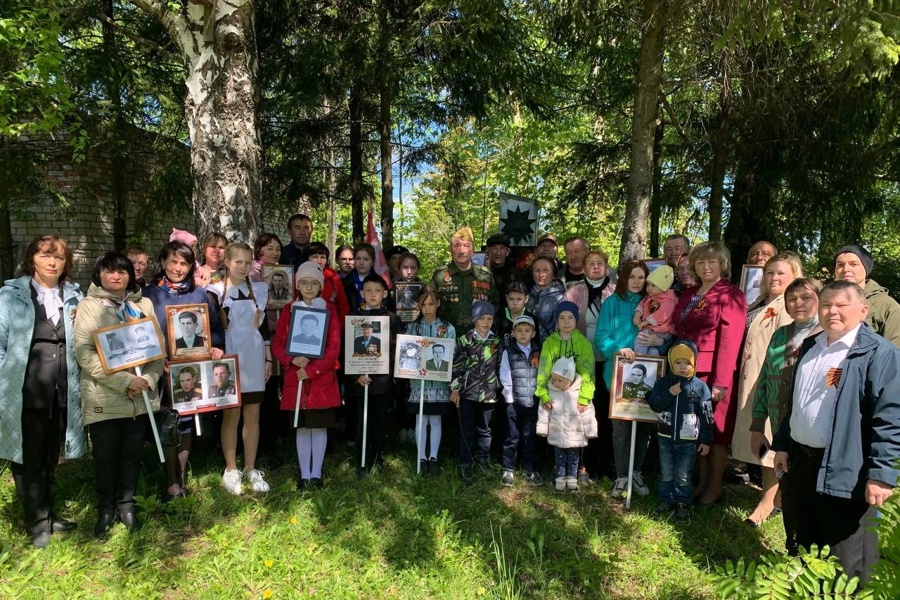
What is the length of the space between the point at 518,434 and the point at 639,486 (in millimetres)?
1212

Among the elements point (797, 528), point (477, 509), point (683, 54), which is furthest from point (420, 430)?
point (683, 54)

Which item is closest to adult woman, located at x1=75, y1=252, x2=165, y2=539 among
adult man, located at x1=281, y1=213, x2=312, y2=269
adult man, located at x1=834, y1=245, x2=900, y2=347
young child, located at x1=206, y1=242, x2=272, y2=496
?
young child, located at x1=206, y1=242, x2=272, y2=496

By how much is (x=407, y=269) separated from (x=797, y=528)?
412cm

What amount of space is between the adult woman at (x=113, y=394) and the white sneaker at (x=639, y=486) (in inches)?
168

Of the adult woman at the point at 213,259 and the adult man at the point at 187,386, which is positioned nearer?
the adult man at the point at 187,386

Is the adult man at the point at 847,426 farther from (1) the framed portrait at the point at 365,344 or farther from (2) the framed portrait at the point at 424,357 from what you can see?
(1) the framed portrait at the point at 365,344

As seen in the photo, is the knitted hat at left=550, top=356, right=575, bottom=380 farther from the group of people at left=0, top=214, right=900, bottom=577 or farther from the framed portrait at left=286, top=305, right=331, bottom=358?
the framed portrait at left=286, top=305, right=331, bottom=358

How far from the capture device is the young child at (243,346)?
492 cm

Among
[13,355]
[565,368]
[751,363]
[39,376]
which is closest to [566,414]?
[565,368]

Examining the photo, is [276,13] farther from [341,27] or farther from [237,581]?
[237,581]

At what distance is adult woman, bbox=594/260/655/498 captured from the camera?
201 inches

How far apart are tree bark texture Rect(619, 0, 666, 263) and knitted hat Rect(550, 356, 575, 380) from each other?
2061mm

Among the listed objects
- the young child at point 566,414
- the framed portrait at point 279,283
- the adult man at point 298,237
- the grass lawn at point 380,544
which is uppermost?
the adult man at point 298,237

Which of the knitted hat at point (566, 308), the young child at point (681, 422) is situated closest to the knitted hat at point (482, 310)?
the knitted hat at point (566, 308)
